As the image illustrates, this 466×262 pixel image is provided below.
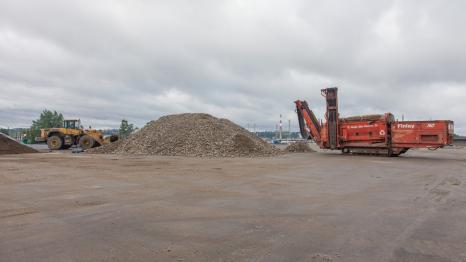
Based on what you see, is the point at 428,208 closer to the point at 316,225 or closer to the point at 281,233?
the point at 316,225

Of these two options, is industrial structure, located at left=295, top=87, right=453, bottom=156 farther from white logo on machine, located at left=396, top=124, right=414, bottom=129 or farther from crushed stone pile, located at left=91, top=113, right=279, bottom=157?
crushed stone pile, located at left=91, top=113, right=279, bottom=157

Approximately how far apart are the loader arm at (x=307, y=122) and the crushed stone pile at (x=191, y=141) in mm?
2918

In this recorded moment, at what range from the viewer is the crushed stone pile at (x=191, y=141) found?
22047 mm

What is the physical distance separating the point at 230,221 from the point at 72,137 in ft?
97.9

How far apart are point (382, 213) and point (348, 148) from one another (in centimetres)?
1782

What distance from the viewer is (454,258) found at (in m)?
3.62

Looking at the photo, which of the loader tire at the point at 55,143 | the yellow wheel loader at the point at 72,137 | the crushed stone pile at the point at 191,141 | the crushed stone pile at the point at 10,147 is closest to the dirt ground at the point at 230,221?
the crushed stone pile at the point at 191,141

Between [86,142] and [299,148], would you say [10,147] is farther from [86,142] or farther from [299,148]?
[299,148]

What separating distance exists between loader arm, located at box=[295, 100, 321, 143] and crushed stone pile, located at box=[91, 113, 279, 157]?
292cm

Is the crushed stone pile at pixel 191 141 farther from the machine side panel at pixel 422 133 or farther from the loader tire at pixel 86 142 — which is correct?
the machine side panel at pixel 422 133

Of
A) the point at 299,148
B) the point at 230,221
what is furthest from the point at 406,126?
the point at 230,221

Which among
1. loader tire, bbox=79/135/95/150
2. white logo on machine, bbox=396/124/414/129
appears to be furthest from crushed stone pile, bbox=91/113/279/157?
white logo on machine, bbox=396/124/414/129

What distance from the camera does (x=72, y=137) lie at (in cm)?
3064

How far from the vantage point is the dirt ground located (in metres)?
3.78
